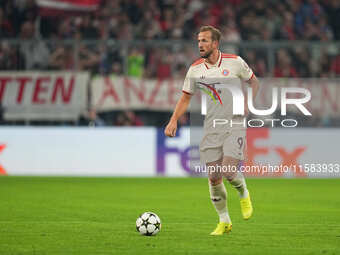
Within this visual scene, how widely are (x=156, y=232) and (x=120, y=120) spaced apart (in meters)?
11.4

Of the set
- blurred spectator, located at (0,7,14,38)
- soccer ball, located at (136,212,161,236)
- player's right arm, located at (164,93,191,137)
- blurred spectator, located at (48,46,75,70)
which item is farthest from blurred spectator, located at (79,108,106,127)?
Result: soccer ball, located at (136,212,161,236)

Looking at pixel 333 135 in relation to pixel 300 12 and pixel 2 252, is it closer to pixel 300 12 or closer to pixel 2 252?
pixel 300 12

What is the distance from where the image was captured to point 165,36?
22.5 metres

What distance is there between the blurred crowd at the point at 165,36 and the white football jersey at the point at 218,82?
33.3ft

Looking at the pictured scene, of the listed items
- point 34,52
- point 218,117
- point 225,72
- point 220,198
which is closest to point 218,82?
point 225,72

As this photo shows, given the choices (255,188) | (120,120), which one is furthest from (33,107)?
(255,188)

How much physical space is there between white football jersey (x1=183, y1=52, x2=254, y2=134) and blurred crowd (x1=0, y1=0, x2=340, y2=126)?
1016 centimetres

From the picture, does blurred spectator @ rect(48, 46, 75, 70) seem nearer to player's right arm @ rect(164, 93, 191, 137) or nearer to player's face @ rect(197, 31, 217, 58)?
player's right arm @ rect(164, 93, 191, 137)

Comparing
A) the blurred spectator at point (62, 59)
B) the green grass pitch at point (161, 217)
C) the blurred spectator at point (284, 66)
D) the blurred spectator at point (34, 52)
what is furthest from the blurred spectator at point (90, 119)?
the blurred spectator at point (284, 66)

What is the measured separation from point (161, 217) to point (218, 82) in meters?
3.03

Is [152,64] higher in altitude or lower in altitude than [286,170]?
higher

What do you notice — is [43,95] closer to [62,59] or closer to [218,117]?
[62,59]

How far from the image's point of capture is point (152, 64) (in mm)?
20766

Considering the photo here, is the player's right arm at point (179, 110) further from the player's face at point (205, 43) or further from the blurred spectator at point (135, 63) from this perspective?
the blurred spectator at point (135, 63)
